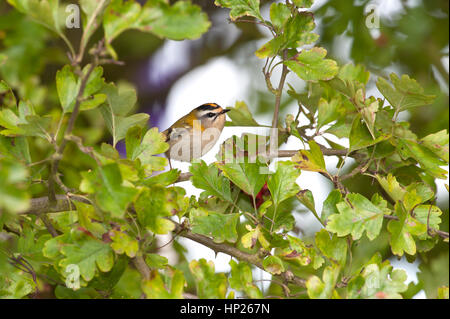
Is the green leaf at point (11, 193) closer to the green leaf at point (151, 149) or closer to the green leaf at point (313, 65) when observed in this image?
the green leaf at point (151, 149)

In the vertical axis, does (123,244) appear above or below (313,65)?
below

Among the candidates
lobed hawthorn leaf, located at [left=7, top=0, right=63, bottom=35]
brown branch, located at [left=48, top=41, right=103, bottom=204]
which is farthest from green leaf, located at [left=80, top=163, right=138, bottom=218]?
lobed hawthorn leaf, located at [left=7, top=0, right=63, bottom=35]

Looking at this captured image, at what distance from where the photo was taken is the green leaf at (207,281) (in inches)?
21.5

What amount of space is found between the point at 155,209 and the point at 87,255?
0.10 meters

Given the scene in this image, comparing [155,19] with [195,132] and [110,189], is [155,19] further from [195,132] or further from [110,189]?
[195,132]

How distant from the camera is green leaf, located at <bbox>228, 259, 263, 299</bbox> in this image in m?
0.56

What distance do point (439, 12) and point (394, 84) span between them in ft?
2.99

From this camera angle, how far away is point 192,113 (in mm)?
1040

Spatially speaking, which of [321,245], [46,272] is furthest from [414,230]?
[46,272]

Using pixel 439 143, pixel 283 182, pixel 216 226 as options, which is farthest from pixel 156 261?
pixel 439 143

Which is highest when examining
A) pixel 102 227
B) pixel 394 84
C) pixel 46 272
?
pixel 394 84

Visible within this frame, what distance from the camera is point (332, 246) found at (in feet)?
2.16

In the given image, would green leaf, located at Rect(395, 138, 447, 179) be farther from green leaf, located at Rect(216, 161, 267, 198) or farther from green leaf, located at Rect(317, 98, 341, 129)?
green leaf, located at Rect(216, 161, 267, 198)
